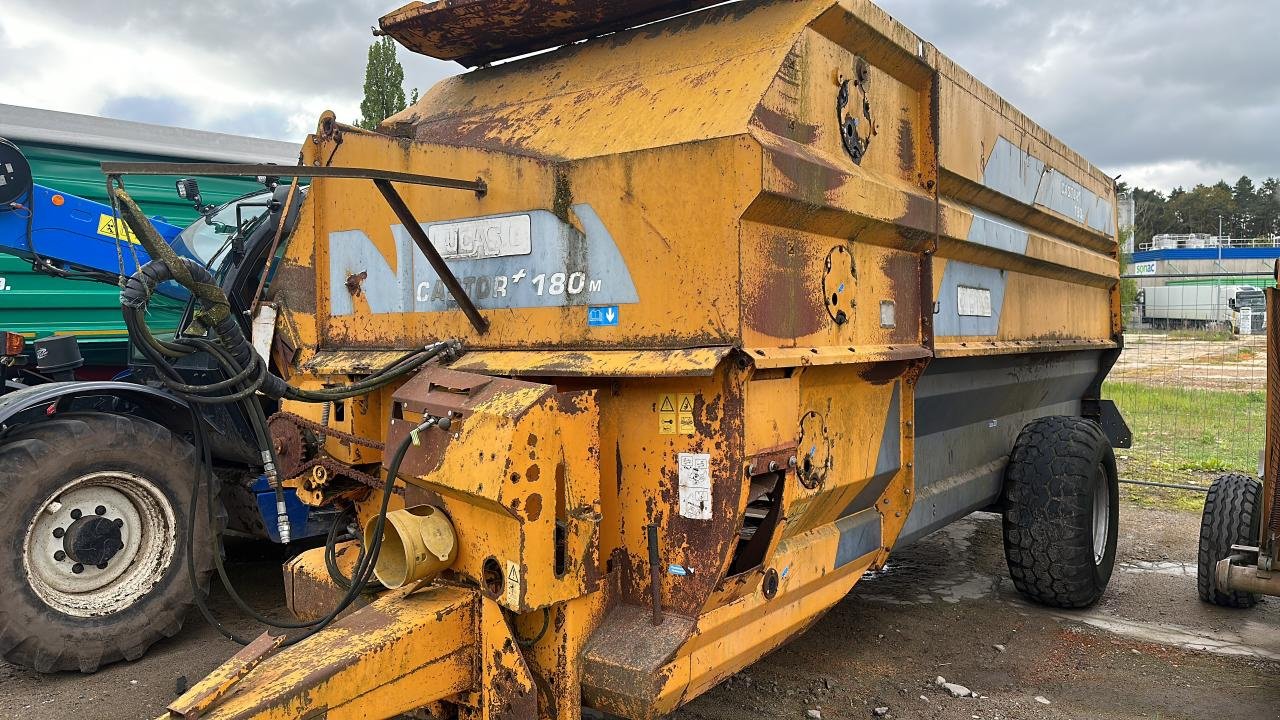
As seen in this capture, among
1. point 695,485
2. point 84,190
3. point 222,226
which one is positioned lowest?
point 695,485

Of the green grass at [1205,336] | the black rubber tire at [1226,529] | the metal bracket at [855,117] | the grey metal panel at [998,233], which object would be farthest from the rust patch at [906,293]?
the green grass at [1205,336]

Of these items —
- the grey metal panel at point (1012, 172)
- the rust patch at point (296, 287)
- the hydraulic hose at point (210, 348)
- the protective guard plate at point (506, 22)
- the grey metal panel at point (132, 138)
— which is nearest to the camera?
the hydraulic hose at point (210, 348)

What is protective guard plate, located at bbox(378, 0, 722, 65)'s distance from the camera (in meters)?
3.47

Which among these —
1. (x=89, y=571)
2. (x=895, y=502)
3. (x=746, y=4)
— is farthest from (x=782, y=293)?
(x=89, y=571)

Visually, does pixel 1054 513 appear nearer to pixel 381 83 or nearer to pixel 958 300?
pixel 958 300

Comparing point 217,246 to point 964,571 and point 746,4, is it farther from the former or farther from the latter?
point 964,571

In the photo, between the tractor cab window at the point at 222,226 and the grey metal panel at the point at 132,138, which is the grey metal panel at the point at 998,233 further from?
the grey metal panel at the point at 132,138

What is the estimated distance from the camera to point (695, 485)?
277 centimetres

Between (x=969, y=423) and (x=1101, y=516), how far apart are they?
46.0 inches

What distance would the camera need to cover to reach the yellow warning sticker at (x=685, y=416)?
277 centimetres

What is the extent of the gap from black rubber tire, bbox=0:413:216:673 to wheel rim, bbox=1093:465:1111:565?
434 cm

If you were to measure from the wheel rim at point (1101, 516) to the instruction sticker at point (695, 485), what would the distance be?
3.19m

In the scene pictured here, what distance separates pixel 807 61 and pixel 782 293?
0.80 metres

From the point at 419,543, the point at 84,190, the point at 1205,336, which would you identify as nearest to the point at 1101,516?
the point at 419,543
